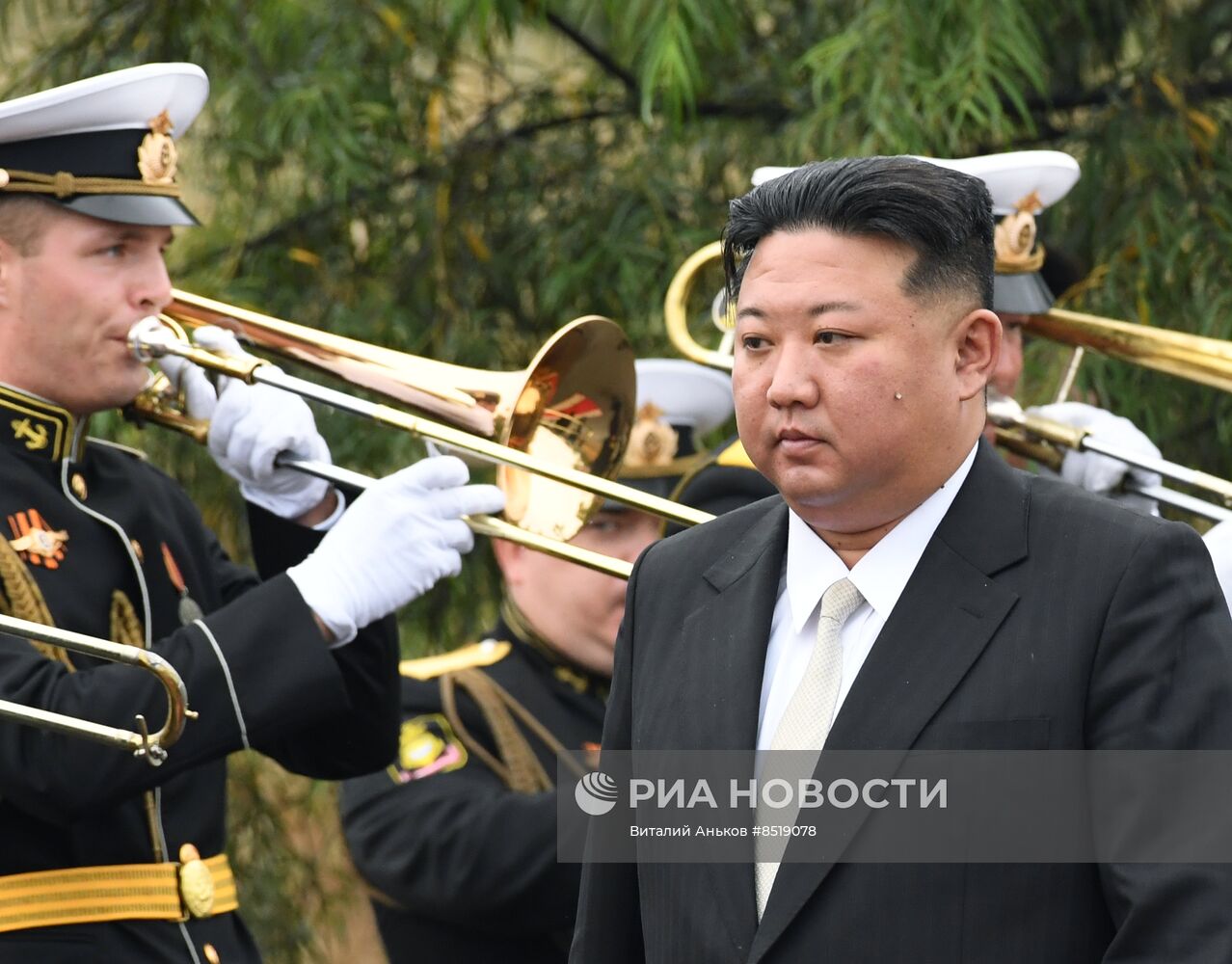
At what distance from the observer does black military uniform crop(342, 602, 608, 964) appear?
3840 mm

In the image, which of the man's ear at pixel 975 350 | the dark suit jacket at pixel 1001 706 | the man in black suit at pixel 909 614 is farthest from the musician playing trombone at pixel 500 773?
the man's ear at pixel 975 350

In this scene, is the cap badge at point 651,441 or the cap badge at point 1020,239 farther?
the cap badge at point 651,441

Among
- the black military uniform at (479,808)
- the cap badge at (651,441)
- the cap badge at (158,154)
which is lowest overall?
the black military uniform at (479,808)

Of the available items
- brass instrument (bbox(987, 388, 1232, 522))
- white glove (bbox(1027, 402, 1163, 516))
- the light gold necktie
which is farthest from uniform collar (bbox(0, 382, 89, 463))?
white glove (bbox(1027, 402, 1163, 516))

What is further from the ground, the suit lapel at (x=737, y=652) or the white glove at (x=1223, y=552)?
the suit lapel at (x=737, y=652)

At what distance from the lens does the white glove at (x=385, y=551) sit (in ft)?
11.3

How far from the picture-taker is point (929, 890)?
7.39 feet

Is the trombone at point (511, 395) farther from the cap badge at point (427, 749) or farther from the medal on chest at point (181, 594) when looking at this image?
the cap badge at point (427, 749)

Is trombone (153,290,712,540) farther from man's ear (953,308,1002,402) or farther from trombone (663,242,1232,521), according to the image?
man's ear (953,308,1002,402)

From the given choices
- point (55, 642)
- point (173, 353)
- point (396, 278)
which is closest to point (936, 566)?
point (55, 642)

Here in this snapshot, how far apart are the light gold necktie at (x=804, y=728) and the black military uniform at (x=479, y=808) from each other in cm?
148

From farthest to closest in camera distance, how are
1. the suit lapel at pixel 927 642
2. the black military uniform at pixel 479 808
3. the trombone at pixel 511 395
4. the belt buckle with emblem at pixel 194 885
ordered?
the black military uniform at pixel 479 808, the trombone at pixel 511 395, the belt buckle with emblem at pixel 194 885, the suit lapel at pixel 927 642

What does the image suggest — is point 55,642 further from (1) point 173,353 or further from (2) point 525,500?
(2) point 525,500

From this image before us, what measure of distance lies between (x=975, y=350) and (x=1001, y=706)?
42 centimetres
